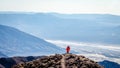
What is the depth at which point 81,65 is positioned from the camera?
138ft

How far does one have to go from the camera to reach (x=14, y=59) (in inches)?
6166

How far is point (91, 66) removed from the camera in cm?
4203

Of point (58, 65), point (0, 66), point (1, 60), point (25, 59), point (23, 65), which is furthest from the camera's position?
point (25, 59)

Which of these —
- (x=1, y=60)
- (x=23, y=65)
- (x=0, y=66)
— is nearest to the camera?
(x=23, y=65)

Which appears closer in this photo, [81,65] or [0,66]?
[81,65]

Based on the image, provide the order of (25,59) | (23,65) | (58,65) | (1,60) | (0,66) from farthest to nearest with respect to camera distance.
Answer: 1. (25,59)
2. (1,60)
3. (0,66)
4. (23,65)
5. (58,65)

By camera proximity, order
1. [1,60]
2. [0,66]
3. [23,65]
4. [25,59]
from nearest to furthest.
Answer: [23,65] < [0,66] < [1,60] < [25,59]

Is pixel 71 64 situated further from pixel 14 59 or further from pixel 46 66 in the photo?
pixel 14 59

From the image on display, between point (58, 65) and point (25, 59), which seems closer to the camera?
point (58, 65)

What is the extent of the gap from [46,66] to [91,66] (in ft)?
17.0

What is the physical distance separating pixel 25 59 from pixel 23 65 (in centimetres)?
12450

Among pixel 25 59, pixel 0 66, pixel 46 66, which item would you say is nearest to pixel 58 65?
pixel 46 66

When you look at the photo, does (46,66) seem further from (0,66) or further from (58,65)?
(0,66)

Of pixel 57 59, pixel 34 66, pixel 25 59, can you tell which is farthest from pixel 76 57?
pixel 25 59
